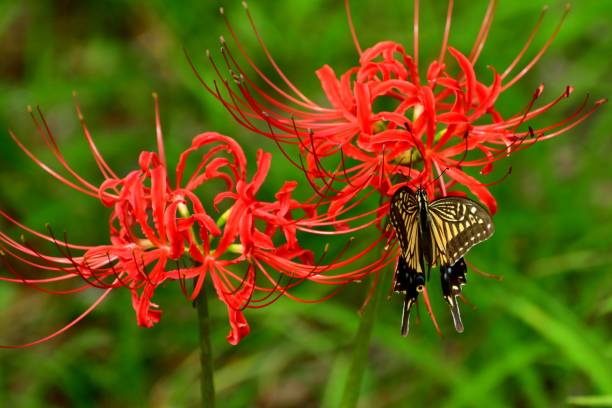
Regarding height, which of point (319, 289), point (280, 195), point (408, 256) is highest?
point (319, 289)

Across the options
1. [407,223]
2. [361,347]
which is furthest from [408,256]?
[361,347]

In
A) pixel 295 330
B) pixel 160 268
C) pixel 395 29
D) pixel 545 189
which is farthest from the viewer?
pixel 395 29

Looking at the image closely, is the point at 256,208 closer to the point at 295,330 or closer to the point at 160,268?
the point at 160,268

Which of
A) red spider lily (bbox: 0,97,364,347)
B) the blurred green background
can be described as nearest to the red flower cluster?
red spider lily (bbox: 0,97,364,347)

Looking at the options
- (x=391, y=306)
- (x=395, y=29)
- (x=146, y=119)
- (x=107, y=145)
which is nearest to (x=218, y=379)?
(x=391, y=306)

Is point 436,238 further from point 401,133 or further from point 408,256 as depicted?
point 401,133

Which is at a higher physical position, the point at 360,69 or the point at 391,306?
the point at 360,69
